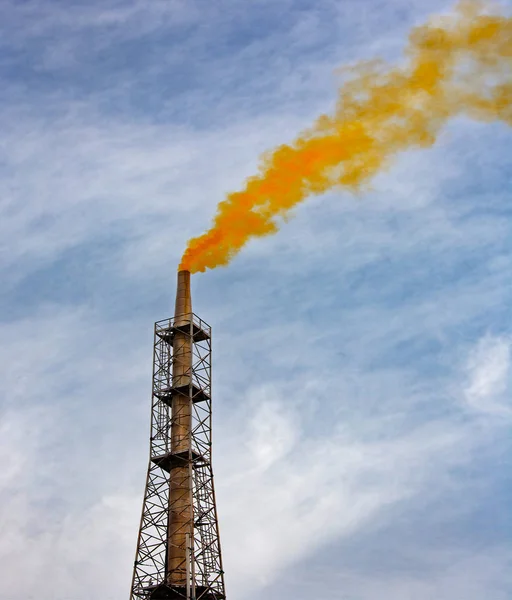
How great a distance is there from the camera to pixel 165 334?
63250 millimetres

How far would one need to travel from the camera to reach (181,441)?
191ft

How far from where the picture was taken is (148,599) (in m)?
54.0

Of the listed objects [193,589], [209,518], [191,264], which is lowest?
[193,589]

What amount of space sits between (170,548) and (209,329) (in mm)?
Result: 17513

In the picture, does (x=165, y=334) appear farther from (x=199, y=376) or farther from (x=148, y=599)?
(x=148, y=599)

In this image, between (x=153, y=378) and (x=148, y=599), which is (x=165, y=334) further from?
(x=148, y=599)

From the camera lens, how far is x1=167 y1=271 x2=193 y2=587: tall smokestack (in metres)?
54.7

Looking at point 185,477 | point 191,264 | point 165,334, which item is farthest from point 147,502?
point 191,264

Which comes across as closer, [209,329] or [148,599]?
[148,599]

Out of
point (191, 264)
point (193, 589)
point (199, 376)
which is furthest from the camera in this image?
point (191, 264)

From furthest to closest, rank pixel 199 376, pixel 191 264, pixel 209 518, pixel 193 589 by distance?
1. pixel 191 264
2. pixel 199 376
3. pixel 209 518
4. pixel 193 589

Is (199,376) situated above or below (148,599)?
above

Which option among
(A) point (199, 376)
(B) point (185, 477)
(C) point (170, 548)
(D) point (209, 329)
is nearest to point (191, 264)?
(D) point (209, 329)

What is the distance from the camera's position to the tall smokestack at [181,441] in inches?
2153
